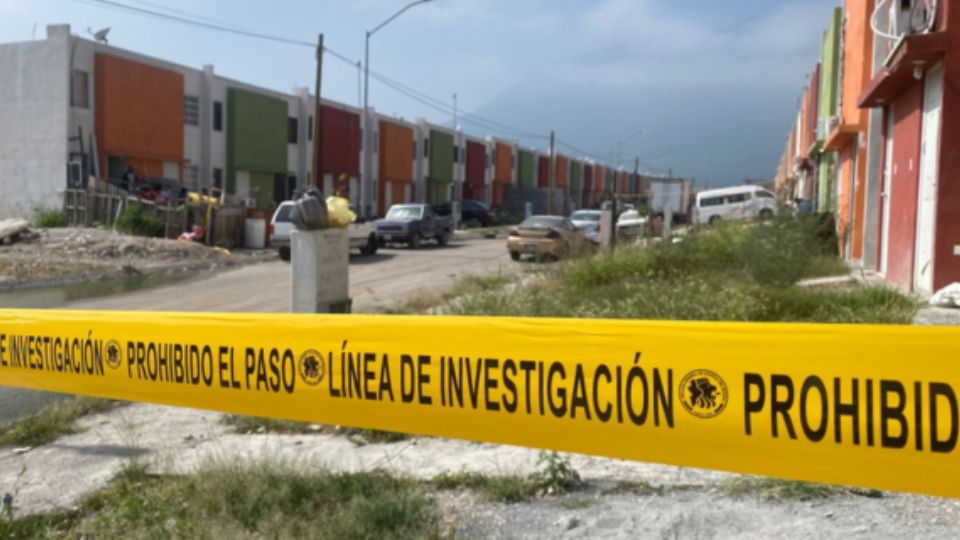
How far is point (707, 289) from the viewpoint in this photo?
10086mm

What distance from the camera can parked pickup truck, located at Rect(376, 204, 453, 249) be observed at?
107ft

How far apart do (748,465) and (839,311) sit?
6.91 m

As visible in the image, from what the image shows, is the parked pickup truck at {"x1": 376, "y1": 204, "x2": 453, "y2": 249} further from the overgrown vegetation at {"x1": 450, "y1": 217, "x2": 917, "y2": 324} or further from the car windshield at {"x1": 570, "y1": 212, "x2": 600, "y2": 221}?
the overgrown vegetation at {"x1": 450, "y1": 217, "x2": 917, "y2": 324}

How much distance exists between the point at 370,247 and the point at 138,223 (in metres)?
7.29

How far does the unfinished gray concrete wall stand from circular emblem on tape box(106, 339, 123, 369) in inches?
1181

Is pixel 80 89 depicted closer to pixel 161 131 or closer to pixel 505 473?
pixel 161 131

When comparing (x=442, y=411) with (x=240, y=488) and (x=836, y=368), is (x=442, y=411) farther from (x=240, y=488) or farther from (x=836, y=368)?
(x=240, y=488)

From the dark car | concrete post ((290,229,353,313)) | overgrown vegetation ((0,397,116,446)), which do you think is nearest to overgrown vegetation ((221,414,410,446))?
overgrown vegetation ((0,397,116,446))

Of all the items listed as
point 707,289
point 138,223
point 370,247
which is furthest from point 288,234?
point 707,289

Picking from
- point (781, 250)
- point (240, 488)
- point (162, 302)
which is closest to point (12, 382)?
point (240, 488)

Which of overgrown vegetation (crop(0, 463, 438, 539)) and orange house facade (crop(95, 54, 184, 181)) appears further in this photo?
orange house facade (crop(95, 54, 184, 181))

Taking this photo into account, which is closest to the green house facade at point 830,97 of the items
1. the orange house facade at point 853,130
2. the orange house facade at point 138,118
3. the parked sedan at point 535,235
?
the orange house facade at point 853,130

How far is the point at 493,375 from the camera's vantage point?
315 cm

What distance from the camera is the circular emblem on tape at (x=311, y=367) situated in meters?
3.58
